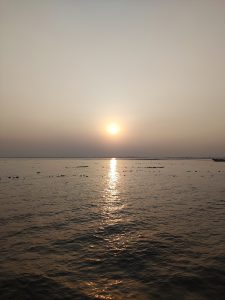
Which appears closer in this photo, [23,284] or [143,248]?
[23,284]

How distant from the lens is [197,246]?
51.5ft

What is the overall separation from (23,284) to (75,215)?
45.9 ft

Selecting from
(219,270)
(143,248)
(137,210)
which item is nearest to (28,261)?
(143,248)

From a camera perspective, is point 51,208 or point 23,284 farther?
point 51,208

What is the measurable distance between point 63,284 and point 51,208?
18053 millimetres

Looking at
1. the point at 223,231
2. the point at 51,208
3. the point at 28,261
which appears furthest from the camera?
the point at 51,208

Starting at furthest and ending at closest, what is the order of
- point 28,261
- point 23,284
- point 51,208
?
point 51,208 → point 28,261 → point 23,284

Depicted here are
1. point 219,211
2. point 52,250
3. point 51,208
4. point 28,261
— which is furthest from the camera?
point 51,208

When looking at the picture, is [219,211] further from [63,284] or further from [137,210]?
[63,284]

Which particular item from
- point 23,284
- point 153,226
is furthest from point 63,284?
point 153,226

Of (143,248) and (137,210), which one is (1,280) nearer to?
(143,248)

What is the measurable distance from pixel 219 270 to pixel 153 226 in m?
8.52

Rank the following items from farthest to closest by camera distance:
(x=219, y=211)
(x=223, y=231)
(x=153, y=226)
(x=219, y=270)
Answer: (x=219, y=211) → (x=153, y=226) → (x=223, y=231) → (x=219, y=270)

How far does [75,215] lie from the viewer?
24766 millimetres
